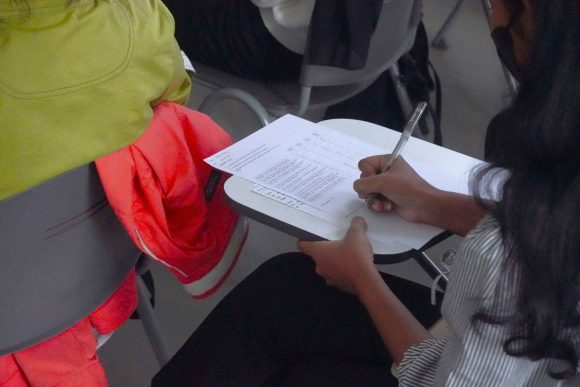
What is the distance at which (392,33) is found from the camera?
158cm

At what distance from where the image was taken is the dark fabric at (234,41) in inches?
59.8

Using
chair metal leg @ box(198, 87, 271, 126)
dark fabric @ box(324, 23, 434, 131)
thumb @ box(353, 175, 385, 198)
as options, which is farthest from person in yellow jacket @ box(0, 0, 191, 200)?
dark fabric @ box(324, 23, 434, 131)

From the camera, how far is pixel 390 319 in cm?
84

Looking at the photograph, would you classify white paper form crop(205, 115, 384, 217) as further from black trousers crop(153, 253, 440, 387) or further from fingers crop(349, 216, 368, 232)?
black trousers crop(153, 253, 440, 387)

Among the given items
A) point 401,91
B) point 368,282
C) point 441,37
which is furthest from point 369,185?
point 441,37

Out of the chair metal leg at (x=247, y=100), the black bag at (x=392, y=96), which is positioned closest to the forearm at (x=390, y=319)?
the chair metal leg at (x=247, y=100)

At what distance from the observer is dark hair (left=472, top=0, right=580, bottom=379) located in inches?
21.7

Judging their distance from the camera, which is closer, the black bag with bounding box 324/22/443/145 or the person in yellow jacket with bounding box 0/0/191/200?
the person in yellow jacket with bounding box 0/0/191/200

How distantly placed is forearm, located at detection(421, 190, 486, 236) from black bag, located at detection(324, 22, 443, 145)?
0.97m

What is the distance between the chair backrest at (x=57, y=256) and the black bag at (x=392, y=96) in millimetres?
991

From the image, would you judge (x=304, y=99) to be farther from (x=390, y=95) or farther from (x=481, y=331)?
(x=481, y=331)

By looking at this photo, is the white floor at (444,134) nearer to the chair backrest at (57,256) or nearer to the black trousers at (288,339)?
the black trousers at (288,339)

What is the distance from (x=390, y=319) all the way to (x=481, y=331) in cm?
20

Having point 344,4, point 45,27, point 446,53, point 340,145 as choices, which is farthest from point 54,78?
point 446,53
